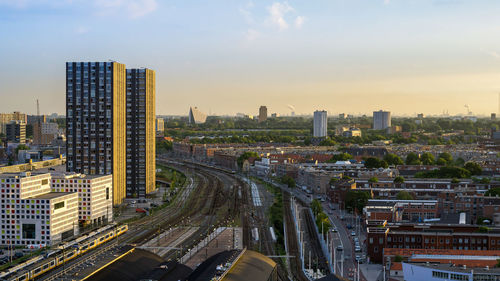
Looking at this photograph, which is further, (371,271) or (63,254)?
(63,254)

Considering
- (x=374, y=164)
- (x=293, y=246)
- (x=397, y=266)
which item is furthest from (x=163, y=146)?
(x=397, y=266)

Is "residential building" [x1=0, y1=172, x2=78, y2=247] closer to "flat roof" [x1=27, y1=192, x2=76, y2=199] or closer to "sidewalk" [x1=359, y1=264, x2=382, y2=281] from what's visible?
"flat roof" [x1=27, y1=192, x2=76, y2=199]

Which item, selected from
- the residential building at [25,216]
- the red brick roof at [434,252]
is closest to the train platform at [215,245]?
the residential building at [25,216]

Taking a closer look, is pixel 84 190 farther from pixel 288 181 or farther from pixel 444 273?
pixel 288 181

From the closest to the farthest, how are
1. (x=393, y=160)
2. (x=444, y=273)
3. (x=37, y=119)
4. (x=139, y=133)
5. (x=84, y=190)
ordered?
(x=444, y=273), (x=84, y=190), (x=139, y=133), (x=393, y=160), (x=37, y=119)

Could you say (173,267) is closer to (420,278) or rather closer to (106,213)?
(420,278)

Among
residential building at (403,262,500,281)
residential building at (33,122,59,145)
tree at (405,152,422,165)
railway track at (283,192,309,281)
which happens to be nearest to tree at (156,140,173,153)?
residential building at (33,122,59,145)

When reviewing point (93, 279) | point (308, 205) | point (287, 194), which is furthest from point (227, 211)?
point (93, 279)
